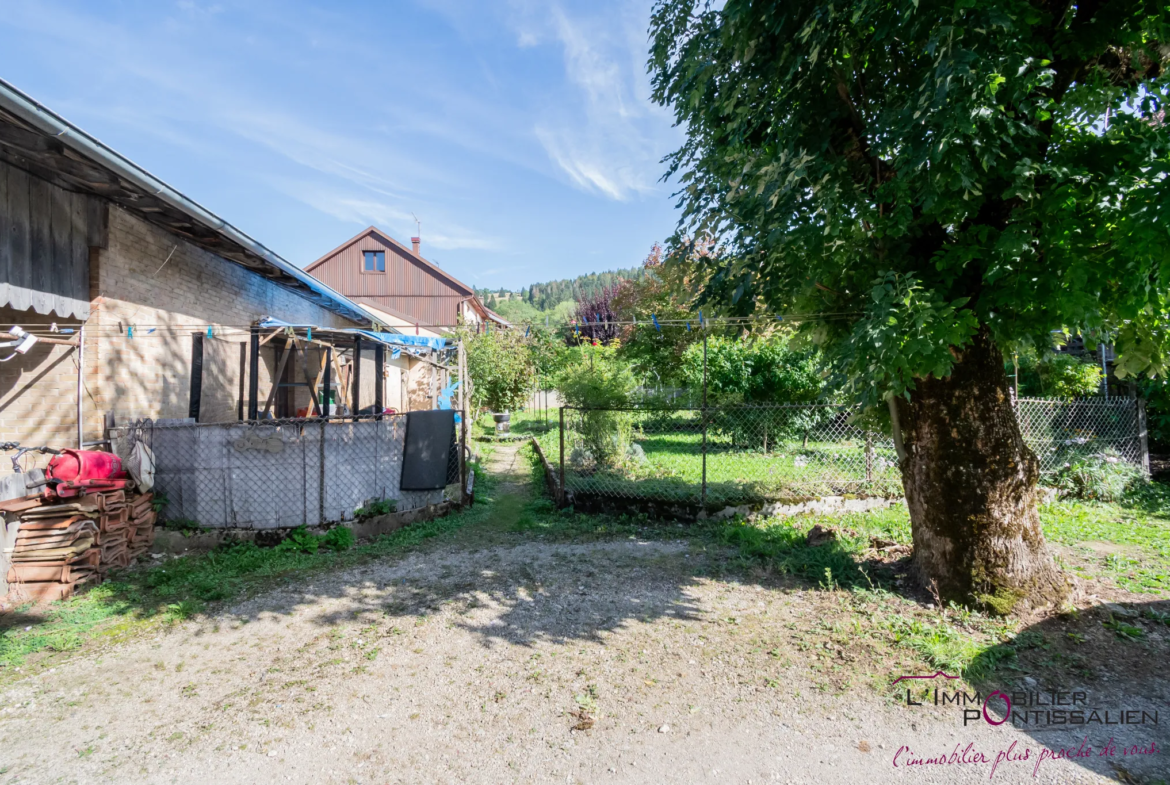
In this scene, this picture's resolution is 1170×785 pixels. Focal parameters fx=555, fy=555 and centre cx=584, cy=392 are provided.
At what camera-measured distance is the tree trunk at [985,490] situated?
4.34 m

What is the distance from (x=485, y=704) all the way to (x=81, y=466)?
197 inches

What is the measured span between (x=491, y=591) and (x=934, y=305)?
14.0 feet

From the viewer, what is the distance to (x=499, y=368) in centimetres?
1964

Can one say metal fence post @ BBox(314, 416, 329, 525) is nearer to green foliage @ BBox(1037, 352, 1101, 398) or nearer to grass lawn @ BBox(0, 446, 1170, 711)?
grass lawn @ BBox(0, 446, 1170, 711)

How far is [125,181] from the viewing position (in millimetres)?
5883

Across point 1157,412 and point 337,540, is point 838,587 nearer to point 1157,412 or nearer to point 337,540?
point 337,540

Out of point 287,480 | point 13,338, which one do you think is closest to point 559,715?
point 287,480

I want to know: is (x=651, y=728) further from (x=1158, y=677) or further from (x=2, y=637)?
(x=2, y=637)

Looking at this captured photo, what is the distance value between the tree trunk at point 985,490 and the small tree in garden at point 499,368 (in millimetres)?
15302

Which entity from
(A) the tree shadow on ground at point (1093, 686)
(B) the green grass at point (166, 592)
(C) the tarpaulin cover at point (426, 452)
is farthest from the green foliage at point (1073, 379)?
(B) the green grass at point (166, 592)

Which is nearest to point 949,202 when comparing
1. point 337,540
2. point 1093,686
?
point 1093,686

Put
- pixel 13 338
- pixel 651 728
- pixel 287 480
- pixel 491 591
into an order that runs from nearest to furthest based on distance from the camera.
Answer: pixel 651 728 < pixel 491 591 < pixel 13 338 < pixel 287 480

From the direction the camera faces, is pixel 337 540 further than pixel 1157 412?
No

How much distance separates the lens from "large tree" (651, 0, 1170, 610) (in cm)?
340
